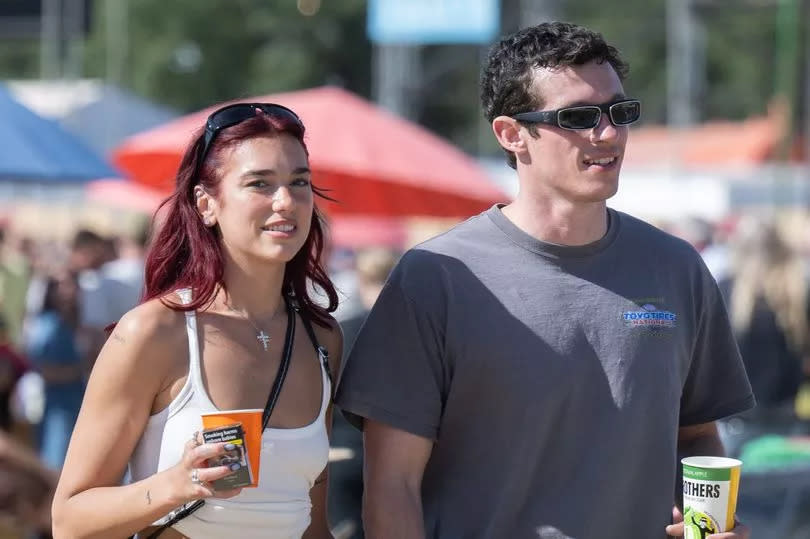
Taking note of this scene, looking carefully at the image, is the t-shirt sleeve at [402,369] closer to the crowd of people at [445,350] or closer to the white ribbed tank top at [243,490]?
the crowd of people at [445,350]

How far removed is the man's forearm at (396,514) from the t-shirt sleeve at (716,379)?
2.50ft

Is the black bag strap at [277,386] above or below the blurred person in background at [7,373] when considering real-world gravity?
above

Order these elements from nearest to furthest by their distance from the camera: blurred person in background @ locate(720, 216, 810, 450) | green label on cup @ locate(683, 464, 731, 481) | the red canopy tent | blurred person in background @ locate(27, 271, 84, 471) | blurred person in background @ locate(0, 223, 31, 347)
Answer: green label on cup @ locate(683, 464, 731, 481) < blurred person in background @ locate(27, 271, 84, 471) < the red canopy tent < blurred person in background @ locate(720, 216, 810, 450) < blurred person in background @ locate(0, 223, 31, 347)

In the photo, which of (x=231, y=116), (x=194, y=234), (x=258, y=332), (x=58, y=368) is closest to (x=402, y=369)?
(x=258, y=332)

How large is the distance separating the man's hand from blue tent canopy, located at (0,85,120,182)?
5.51 m

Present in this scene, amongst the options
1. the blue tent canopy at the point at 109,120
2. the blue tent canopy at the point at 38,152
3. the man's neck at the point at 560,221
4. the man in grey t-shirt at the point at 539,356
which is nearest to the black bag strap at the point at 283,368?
the man in grey t-shirt at the point at 539,356

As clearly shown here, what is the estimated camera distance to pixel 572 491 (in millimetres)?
3078

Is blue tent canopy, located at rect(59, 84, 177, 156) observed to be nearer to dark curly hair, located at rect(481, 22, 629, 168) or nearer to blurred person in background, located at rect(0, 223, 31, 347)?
blurred person in background, located at rect(0, 223, 31, 347)

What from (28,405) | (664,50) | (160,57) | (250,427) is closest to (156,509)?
(250,427)

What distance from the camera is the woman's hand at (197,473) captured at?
8.67ft

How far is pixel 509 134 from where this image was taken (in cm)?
327

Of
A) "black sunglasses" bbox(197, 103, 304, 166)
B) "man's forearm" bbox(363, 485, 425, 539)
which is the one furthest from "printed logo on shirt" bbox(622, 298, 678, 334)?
"black sunglasses" bbox(197, 103, 304, 166)

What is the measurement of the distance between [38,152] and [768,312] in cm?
482

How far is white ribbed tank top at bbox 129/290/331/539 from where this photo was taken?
2920 millimetres
